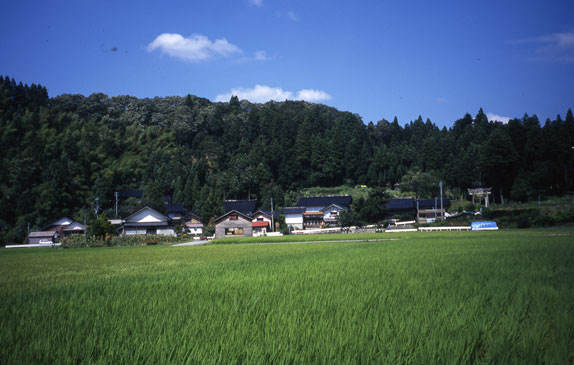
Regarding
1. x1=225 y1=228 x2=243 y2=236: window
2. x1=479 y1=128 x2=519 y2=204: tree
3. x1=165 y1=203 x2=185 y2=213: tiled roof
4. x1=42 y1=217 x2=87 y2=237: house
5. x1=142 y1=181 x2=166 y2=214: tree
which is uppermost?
x1=479 y1=128 x2=519 y2=204: tree

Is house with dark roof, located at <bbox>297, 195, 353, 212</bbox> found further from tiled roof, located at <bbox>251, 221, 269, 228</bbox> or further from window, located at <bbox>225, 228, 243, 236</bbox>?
window, located at <bbox>225, 228, 243, 236</bbox>

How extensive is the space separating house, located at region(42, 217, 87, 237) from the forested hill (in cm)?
176

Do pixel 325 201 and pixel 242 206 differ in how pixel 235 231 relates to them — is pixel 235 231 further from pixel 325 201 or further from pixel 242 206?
pixel 325 201

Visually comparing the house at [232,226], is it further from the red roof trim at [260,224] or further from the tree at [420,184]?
the tree at [420,184]

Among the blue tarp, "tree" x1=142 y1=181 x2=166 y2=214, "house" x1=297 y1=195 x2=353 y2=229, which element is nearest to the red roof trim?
"house" x1=297 y1=195 x2=353 y2=229

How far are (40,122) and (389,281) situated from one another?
90.7 m

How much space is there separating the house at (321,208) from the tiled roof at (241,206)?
821 cm

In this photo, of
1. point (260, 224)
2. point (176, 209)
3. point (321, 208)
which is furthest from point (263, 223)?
point (176, 209)

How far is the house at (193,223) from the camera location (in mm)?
59375

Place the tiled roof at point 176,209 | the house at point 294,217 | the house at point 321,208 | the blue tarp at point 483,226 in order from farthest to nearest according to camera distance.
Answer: the tiled roof at point 176,209 < the house at point 321,208 < the house at point 294,217 < the blue tarp at point 483,226

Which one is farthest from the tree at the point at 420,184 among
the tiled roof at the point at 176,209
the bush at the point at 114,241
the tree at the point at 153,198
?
the bush at the point at 114,241

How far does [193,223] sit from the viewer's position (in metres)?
60.6

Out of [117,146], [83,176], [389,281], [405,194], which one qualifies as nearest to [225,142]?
[117,146]

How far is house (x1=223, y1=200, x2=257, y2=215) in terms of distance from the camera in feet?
206
